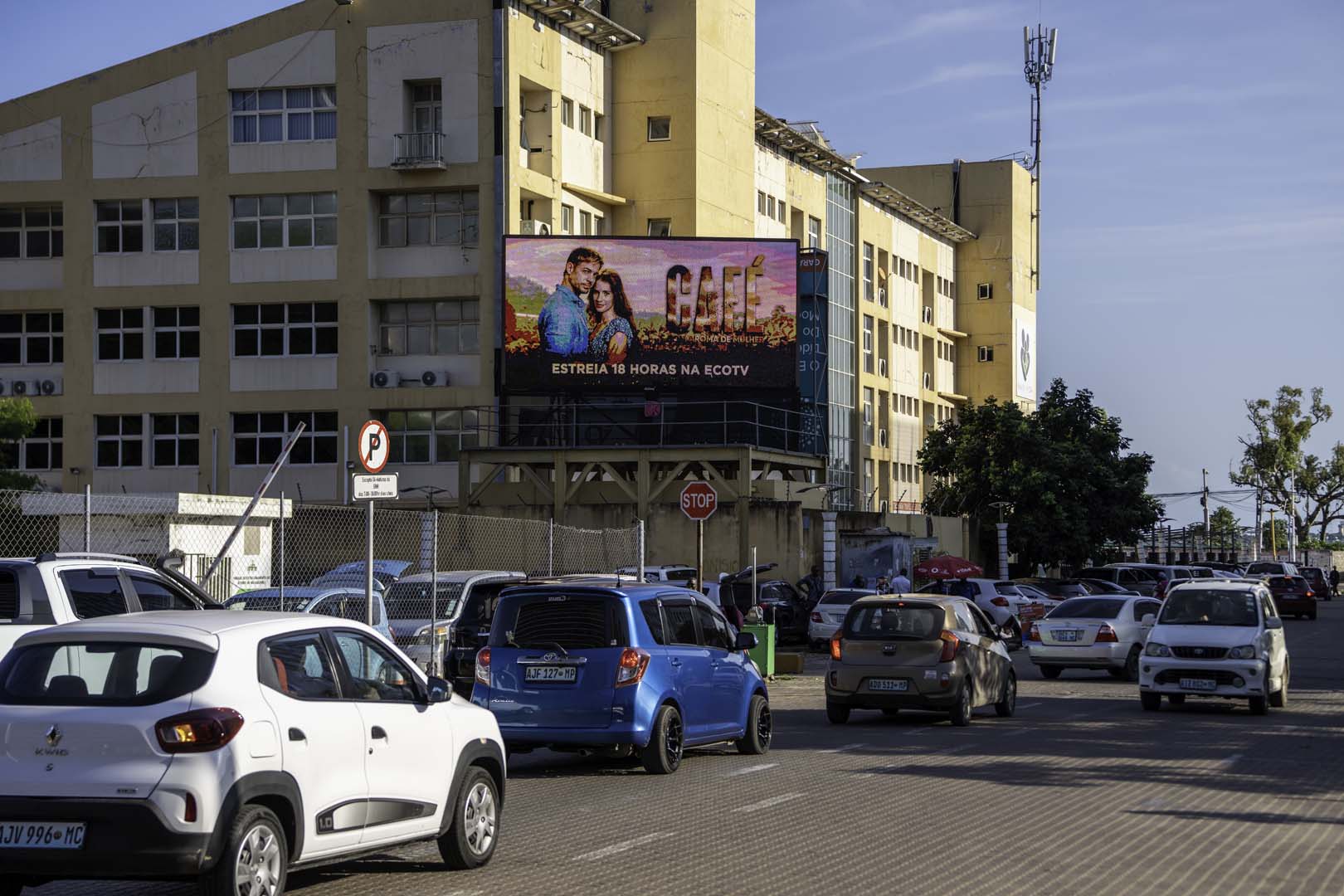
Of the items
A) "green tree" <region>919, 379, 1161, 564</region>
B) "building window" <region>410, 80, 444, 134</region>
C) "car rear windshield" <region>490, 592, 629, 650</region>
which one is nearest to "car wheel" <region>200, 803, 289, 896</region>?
"car rear windshield" <region>490, 592, 629, 650</region>

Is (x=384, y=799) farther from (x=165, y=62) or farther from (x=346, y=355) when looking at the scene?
(x=165, y=62)

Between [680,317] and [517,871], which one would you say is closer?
[517,871]

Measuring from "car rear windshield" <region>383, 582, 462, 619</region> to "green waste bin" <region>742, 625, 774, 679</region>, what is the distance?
6475mm

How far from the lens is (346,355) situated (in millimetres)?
52000

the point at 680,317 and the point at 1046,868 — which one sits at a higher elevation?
the point at 680,317

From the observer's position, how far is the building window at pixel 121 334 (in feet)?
174

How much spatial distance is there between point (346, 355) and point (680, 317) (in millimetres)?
11535


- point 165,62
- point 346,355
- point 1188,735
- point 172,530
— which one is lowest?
point 1188,735

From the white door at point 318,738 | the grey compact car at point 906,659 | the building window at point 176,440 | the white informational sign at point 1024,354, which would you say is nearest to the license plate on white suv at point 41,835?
the white door at point 318,738

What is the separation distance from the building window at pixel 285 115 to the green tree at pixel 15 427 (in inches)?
398

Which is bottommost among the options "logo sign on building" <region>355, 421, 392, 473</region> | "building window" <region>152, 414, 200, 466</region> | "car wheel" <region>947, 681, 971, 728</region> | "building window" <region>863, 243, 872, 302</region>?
"car wheel" <region>947, 681, 971, 728</region>

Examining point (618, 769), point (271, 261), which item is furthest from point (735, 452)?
point (618, 769)

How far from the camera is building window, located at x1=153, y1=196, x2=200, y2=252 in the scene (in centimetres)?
5256

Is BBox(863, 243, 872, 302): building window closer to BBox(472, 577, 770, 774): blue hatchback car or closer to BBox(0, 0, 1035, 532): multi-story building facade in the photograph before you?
BBox(0, 0, 1035, 532): multi-story building facade
